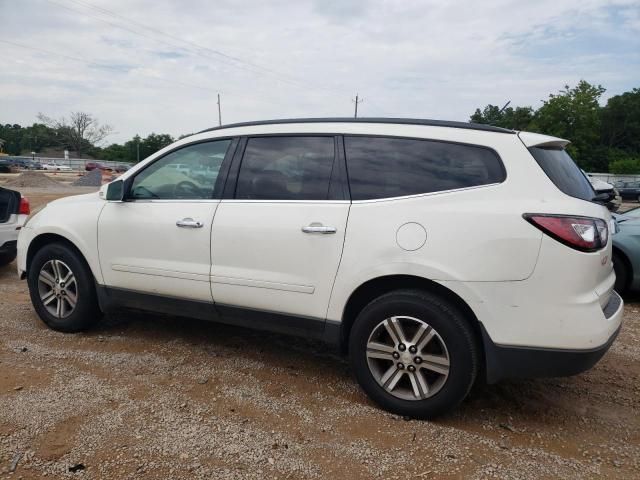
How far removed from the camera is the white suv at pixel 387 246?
2.73 meters

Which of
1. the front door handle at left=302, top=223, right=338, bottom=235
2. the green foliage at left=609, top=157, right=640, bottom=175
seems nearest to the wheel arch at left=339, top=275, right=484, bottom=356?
the front door handle at left=302, top=223, right=338, bottom=235

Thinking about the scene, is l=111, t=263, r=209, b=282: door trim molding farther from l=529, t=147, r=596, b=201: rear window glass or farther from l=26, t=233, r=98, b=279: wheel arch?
l=529, t=147, r=596, b=201: rear window glass

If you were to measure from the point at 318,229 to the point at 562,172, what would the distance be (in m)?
1.48

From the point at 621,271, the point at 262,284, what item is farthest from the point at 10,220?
the point at 621,271

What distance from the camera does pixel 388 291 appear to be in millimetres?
3127

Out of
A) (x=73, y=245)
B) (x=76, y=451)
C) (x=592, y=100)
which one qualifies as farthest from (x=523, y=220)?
(x=592, y=100)

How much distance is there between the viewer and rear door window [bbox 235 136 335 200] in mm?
3398

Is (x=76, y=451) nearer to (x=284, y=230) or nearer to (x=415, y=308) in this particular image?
(x=284, y=230)

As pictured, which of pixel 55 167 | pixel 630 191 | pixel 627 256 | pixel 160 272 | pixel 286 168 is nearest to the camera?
pixel 286 168

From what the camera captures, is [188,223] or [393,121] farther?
[188,223]

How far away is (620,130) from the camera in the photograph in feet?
238

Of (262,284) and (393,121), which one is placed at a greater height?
(393,121)

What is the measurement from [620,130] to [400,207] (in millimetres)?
82784

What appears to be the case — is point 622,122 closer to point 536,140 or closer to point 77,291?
point 536,140
